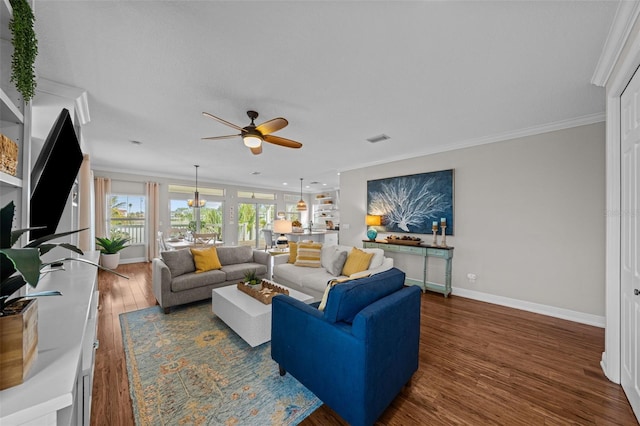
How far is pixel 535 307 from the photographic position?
11.1ft

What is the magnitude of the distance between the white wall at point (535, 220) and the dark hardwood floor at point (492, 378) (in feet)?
1.37

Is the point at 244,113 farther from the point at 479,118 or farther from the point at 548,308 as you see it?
the point at 548,308

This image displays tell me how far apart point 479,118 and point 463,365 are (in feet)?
9.19

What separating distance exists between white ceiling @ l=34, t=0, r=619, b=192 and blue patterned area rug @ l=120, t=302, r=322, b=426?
101 inches

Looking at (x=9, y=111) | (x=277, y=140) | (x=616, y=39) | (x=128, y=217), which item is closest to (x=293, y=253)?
(x=277, y=140)

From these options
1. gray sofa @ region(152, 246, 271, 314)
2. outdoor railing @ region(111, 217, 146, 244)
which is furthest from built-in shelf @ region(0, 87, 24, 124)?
outdoor railing @ region(111, 217, 146, 244)

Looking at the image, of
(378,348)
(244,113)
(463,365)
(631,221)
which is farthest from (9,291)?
(631,221)

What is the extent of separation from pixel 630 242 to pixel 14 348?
3.35m

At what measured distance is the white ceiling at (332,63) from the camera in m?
1.57

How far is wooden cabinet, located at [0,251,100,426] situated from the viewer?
0.62 m

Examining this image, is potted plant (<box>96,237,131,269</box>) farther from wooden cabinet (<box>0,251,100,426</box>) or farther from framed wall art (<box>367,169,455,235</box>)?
framed wall art (<box>367,169,455,235</box>)

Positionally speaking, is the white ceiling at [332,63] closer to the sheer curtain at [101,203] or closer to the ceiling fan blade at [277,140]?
the ceiling fan blade at [277,140]

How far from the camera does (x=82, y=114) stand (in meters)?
2.81

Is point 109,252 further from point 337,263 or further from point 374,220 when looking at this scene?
point 374,220
